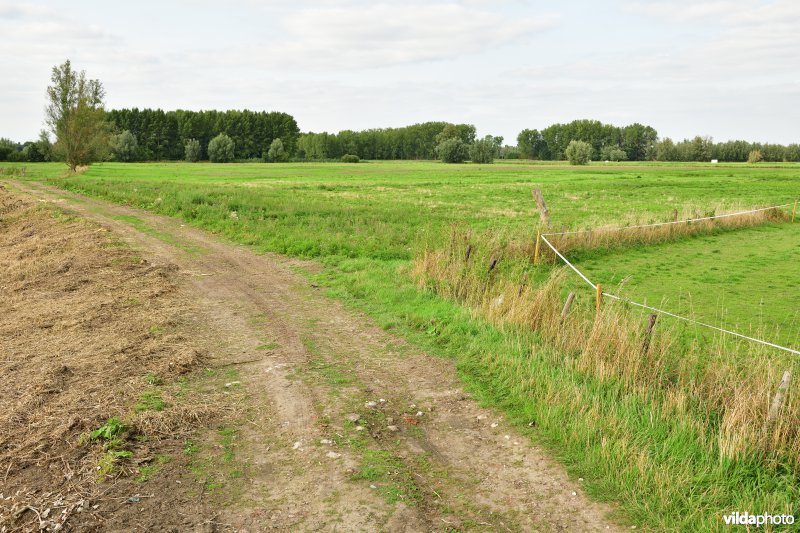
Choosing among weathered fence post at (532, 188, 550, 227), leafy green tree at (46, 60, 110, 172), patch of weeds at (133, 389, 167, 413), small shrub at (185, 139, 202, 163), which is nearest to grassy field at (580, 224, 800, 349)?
weathered fence post at (532, 188, 550, 227)

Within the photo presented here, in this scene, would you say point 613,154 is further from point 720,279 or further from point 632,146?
point 720,279

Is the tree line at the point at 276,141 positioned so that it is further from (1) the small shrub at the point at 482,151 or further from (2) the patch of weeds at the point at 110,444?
(2) the patch of weeds at the point at 110,444

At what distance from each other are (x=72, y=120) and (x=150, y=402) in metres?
65.4

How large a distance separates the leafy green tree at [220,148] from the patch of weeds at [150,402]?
118580 mm

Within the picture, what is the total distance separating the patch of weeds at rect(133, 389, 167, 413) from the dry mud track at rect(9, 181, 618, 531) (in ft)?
3.45

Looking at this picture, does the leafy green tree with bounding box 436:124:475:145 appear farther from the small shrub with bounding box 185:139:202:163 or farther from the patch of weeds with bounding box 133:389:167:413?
the patch of weeds with bounding box 133:389:167:413

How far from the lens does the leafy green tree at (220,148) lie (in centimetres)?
11812

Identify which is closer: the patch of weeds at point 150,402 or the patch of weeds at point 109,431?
the patch of weeds at point 109,431

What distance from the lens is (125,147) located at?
10869cm

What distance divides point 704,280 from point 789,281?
244 centimetres

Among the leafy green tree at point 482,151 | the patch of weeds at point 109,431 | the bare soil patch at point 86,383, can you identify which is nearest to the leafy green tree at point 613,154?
the leafy green tree at point 482,151

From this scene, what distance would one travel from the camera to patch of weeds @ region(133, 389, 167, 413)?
6.93 meters

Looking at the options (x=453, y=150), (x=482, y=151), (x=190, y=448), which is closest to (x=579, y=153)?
(x=482, y=151)

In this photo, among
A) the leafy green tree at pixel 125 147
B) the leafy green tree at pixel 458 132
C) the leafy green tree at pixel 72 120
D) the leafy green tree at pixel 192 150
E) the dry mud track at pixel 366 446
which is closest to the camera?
the dry mud track at pixel 366 446
